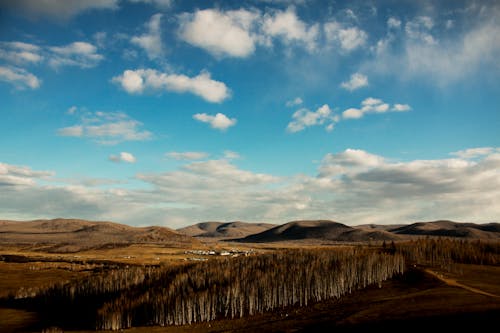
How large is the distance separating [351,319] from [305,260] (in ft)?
235

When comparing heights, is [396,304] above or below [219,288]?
above

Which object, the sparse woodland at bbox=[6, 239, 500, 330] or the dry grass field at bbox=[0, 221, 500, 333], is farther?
the sparse woodland at bbox=[6, 239, 500, 330]

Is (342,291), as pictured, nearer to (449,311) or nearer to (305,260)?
(305,260)

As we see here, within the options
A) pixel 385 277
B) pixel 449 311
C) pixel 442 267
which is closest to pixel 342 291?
pixel 385 277

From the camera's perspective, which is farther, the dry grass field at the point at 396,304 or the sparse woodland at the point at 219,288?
the sparse woodland at the point at 219,288

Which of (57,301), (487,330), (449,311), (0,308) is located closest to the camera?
(487,330)

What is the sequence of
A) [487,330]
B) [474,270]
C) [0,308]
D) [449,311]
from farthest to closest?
1. [0,308]
2. [474,270]
3. [449,311]
4. [487,330]

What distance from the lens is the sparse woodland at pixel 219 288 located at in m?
111

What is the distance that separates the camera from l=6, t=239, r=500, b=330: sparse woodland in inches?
4387

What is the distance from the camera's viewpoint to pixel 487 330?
163 ft

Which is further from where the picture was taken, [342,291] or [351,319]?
[342,291]

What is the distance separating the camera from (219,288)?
119438mm

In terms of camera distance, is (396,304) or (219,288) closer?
(396,304)

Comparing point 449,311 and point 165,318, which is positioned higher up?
point 449,311
